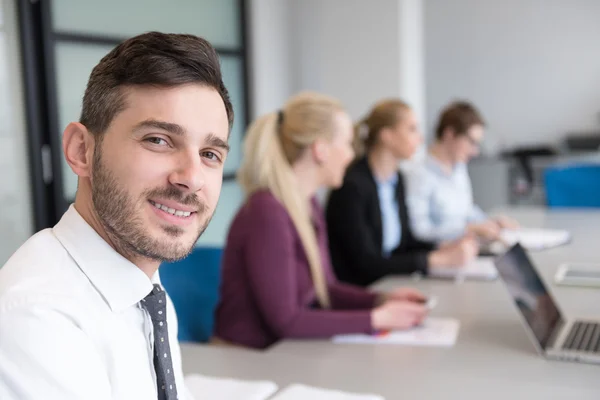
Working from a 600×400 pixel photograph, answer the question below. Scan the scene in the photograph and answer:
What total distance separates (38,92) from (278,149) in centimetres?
171

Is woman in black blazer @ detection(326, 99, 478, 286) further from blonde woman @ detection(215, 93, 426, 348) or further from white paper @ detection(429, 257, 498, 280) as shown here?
blonde woman @ detection(215, 93, 426, 348)

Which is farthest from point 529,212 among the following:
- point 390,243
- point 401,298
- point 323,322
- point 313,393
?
point 313,393

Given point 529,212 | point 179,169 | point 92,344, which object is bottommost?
point 529,212

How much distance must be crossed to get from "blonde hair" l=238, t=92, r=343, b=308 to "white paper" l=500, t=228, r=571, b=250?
109cm

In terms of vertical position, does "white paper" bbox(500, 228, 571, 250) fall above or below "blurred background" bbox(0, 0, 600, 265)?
below

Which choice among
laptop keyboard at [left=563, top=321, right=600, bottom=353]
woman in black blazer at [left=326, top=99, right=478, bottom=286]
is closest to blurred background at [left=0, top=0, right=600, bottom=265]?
laptop keyboard at [left=563, top=321, right=600, bottom=353]

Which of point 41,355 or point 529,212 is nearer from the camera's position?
point 41,355

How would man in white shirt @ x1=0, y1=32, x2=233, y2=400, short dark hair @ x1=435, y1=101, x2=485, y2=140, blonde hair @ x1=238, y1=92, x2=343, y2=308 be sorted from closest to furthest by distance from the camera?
man in white shirt @ x1=0, y1=32, x2=233, y2=400, blonde hair @ x1=238, y1=92, x2=343, y2=308, short dark hair @ x1=435, y1=101, x2=485, y2=140

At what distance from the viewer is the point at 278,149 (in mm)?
1959

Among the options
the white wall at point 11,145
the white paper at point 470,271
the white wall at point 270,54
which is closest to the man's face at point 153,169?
the white paper at point 470,271

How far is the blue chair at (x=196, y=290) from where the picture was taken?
1976 mm

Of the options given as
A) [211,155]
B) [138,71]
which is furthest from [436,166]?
[138,71]

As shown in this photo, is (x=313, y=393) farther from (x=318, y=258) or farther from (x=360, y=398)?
(x=318, y=258)

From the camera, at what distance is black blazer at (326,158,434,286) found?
7.97 feet
